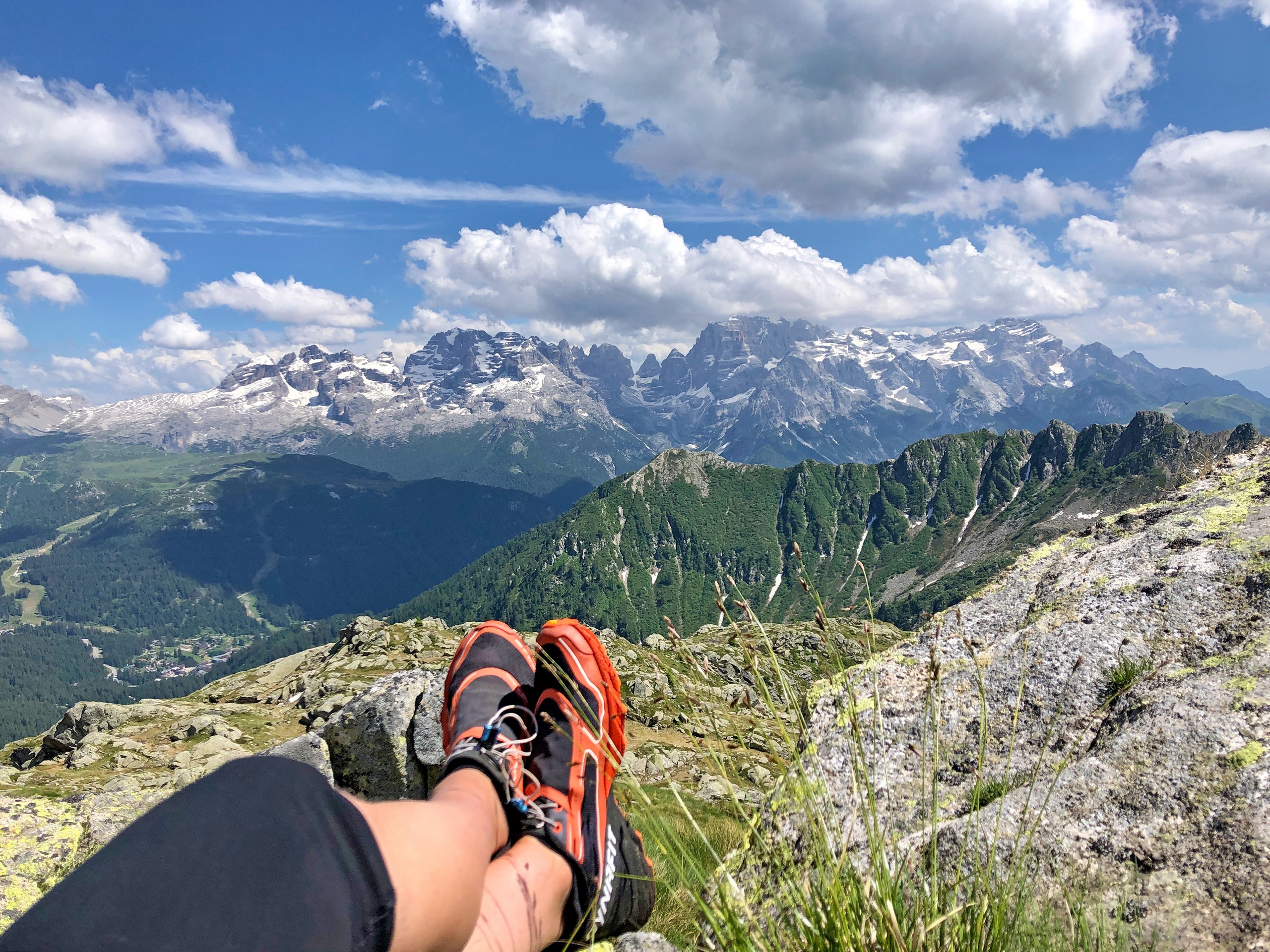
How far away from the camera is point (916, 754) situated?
432 cm

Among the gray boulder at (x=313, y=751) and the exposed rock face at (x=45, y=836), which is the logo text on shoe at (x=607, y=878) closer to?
the exposed rock face at (x=45, y=836)

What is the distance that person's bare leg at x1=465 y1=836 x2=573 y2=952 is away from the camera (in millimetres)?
3568

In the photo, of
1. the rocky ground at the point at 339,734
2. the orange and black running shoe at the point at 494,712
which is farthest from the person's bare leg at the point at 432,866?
the rocky ground at the point at 339,734

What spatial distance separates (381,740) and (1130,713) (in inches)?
355

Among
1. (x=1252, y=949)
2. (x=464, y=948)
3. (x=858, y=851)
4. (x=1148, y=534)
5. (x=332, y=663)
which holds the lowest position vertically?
(x=332, y=663)

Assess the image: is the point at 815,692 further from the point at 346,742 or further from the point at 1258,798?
the point at 346,742

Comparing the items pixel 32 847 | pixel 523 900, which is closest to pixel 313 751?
pixel 32 847

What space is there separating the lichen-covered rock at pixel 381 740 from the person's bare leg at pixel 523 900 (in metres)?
5.28

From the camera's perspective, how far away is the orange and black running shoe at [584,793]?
4.24 m

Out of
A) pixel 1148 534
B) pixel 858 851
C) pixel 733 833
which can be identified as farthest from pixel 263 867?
pixel 1148 534

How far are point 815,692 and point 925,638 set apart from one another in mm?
1293

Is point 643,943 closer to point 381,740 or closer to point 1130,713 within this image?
point 1130,713

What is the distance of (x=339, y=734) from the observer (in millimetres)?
9844

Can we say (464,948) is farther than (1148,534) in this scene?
No
